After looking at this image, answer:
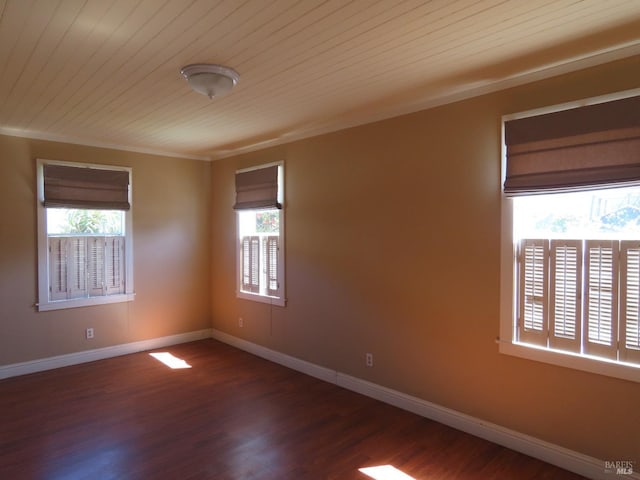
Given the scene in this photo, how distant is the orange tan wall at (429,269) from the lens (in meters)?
2.41

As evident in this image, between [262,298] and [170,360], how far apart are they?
1241 mm

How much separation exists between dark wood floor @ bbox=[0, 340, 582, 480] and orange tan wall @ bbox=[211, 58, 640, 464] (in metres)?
0.30

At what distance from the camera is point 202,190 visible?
5.31 m

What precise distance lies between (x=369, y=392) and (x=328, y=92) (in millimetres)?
2514

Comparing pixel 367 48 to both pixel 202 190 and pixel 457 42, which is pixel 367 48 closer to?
pixel 457 42

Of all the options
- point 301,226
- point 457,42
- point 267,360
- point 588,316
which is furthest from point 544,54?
point 267,360

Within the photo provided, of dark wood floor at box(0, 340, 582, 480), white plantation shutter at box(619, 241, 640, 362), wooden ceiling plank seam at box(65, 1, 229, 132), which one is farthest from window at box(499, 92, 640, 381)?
wooden ceiling plank seam at box(65, 1, 229, 132)

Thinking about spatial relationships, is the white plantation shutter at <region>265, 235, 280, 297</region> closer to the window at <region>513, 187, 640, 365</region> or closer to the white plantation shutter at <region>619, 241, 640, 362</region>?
the window at <region>513, 187, 640, 365</region>

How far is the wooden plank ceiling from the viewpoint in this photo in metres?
1.81

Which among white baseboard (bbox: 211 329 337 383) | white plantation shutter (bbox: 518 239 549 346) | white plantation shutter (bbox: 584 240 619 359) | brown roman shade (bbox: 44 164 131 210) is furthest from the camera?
brown roman shade (bbox: 44 164 131 210)

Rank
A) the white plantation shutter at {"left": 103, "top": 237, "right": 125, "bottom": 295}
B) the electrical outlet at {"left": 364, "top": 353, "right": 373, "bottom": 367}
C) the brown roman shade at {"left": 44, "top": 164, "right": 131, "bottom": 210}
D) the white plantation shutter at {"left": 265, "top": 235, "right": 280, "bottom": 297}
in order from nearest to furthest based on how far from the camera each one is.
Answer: the electrical outlet at {"left": 364, "top": 353, "right": 373, "bottom": 367}
the brown roman shade at {"left": 44, "top": 164, "right": 131, "bottom": 210}
the white plantation shutter at {"left": 265, "top": 235, "right": 280, "bottom": 297}
the white plantation shutter at {"left": 103, "top": 237, "right": 125, "bottom": 295}

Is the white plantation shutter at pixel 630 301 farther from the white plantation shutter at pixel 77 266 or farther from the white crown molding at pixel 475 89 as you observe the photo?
the white plantation shutter at pixel 77 266

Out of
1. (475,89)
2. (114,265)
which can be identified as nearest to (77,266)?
(114,265)

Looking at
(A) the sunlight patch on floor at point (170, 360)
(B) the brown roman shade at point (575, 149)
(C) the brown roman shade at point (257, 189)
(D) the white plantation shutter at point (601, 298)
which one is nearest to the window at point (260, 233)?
(C) the brown roman shade at point (257, 189)
